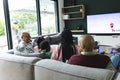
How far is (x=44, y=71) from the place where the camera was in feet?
5.40

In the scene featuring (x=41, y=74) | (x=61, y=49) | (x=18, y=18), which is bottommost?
(x=41, y=74)

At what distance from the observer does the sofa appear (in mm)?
1305

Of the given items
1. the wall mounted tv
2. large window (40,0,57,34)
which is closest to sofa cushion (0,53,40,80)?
large window (40,0,57,34)

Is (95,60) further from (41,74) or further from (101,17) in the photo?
(101,17)

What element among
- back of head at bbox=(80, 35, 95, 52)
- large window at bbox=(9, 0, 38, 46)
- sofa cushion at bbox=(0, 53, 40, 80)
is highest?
large window at bbox=(9, 0, 38, 46)

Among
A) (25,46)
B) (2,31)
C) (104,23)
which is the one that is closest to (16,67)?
(25,46)

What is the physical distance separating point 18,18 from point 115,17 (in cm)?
345

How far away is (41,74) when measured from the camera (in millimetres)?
1677

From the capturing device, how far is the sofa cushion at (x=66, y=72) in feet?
4.21

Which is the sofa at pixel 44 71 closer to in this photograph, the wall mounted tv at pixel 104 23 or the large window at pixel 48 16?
the large window at pixel 48 16

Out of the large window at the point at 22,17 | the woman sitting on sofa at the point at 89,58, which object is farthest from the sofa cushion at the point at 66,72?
the large window at the point at 22,17

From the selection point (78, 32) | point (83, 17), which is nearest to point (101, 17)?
point (83, 17)

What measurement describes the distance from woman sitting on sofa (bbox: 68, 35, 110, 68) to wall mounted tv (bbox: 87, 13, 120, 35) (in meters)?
4.14

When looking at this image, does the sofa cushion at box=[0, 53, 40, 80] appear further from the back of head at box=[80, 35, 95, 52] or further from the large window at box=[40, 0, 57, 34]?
the large window at box=[40, 0, 57, 34]
